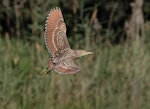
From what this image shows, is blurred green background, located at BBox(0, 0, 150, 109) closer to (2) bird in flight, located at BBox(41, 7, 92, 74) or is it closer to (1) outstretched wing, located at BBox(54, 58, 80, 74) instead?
(2) bird in flight, located at BBox(41, 7, 92, 74)

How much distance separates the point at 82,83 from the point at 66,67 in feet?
11.5

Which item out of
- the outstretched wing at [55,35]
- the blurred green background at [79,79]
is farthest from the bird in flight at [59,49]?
the blurred green background at [79,79]

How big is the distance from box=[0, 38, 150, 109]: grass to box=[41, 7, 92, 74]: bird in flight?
109 inches

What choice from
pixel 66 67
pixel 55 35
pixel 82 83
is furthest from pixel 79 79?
pixel 66 67

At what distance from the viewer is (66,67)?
1788 millimetres

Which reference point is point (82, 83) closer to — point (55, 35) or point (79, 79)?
point (79, 79)

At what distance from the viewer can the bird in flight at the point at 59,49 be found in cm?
179

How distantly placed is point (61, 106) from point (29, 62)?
2.57 ft

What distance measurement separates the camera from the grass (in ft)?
16.9

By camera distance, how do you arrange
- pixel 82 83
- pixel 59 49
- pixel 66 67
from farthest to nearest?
pixel 82 83, pixel 59 49, pixel 66 67

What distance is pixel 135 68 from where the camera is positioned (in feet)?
18.0

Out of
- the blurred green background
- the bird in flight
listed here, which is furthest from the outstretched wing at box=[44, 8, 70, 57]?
the blurred green background

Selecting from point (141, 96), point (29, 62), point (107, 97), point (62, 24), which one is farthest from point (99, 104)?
point (62, 24)

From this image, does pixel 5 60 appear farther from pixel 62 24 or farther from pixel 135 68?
pixel 62 24
